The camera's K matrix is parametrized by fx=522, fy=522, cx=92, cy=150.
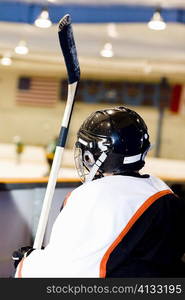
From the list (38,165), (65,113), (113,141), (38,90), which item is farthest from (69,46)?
(38,90)

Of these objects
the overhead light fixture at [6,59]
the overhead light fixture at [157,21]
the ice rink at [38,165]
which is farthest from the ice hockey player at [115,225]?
the overhead light fixture at [6,59]

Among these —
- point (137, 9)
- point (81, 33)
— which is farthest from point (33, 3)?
point (81, 33)

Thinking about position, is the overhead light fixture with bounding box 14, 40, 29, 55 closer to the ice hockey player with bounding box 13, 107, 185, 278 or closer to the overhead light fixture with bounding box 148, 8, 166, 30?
the overhead light fixture with bounding box 148, 8, 166, 30

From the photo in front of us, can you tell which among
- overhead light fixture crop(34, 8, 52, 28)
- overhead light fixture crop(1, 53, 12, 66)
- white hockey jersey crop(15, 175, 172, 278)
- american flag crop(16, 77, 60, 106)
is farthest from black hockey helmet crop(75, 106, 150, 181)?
american flag crop(16, 77, 60, 106)

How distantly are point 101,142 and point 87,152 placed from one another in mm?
68

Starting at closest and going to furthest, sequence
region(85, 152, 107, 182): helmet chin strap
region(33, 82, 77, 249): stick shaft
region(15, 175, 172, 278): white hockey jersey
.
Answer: region(15, 175, 172, 278): white hockey jersey → region(85, 152, 107, 182): helmet chin strap → region(33, 82, 77, 249): stick shaft

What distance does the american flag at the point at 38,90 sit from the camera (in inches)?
623

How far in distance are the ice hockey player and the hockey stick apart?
236 millimetres

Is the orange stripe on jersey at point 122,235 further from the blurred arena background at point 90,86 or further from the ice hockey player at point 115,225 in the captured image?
the blurred arena background at point 90,86

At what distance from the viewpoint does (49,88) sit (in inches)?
626

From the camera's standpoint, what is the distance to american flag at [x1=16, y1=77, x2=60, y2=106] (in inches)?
623

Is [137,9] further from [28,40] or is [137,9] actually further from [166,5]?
[28,40]

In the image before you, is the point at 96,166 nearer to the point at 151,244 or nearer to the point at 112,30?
the point at 151,244

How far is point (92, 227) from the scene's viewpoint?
147cm
